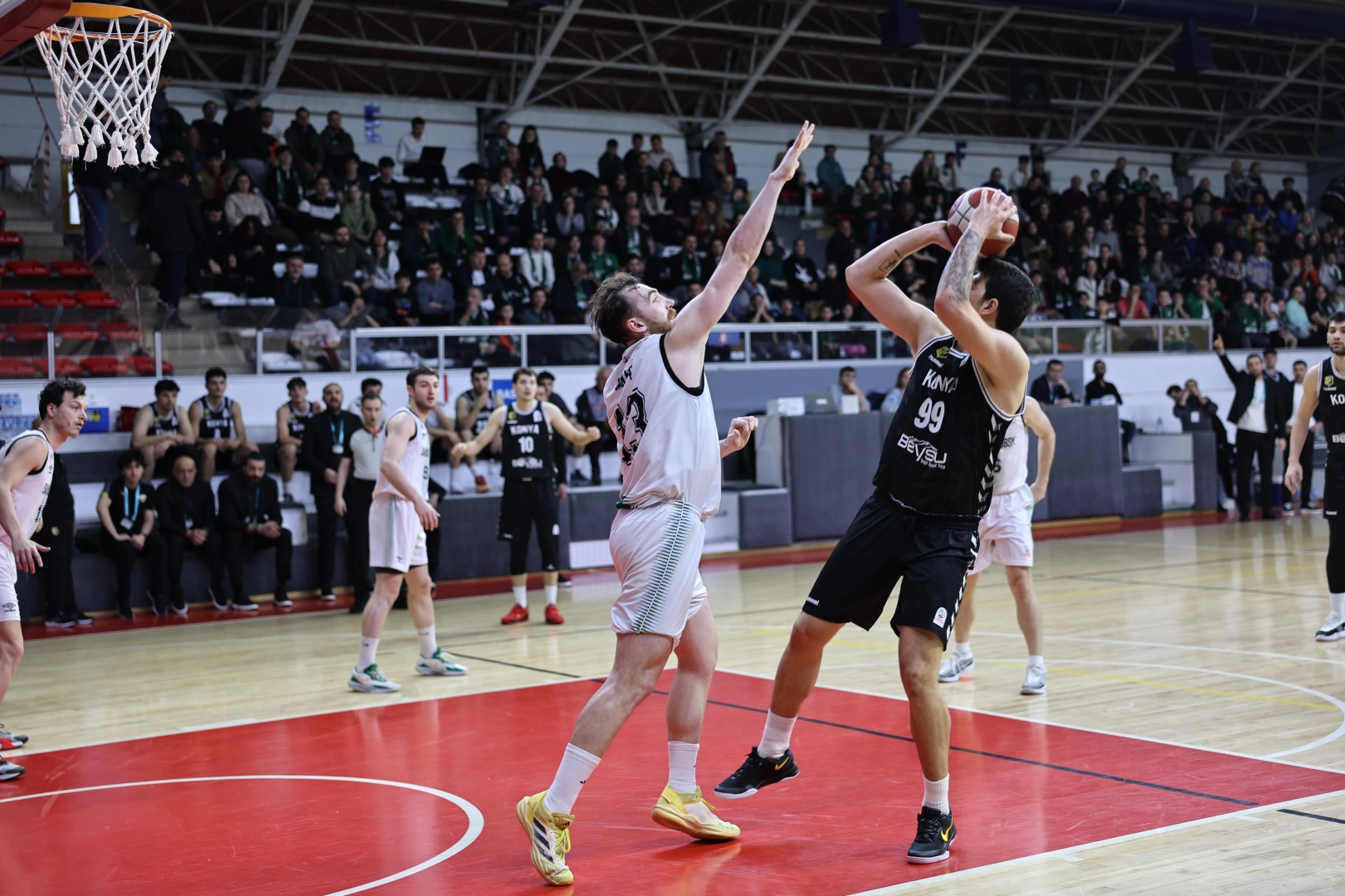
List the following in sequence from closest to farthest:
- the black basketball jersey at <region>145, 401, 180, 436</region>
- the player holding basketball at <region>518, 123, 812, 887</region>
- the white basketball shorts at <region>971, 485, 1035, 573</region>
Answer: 1. the player holding basketball at <region>518, 123, 812, 887</region>
2. the white basketball shorts at <region>971, 485, 1035, 573</region>
3. the black basketball jersey at <region>145, 401, 180, 436</region>

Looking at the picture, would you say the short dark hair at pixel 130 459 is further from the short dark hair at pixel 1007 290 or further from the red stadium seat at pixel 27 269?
the short dark hair at pixel 1007 290

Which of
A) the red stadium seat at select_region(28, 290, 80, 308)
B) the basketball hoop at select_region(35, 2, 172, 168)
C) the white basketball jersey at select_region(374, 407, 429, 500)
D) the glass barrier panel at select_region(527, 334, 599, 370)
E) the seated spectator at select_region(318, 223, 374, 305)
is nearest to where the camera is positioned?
the basketball hoop at select_region(35, 2, 172, 168)

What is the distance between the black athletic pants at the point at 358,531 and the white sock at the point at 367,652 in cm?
423

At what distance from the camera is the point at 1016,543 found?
25.2 ft

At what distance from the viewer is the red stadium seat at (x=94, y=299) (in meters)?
14.4

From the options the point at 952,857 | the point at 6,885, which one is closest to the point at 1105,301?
the point at 952,857

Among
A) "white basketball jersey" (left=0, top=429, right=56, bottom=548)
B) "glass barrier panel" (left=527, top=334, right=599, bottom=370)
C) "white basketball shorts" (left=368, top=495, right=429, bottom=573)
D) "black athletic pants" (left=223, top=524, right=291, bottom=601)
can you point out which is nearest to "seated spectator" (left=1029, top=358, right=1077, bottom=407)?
"glass barrier panel" (left=527, top=334, right=599, bottom=370)

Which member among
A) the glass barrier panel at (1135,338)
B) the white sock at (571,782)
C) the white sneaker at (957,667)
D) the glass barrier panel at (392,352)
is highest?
the glass barrier panel at (1135,338)

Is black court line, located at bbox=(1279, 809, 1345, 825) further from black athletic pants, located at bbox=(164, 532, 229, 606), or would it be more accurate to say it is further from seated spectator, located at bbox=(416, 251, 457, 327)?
seated spectator, located at bbox=(416, 251, 457, 327)

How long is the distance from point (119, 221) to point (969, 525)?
50.2 ft

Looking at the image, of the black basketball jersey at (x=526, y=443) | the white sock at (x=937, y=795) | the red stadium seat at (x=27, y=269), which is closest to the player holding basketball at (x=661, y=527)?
the white sock at (x=937, y=795)

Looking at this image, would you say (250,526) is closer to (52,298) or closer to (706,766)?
(52,298)

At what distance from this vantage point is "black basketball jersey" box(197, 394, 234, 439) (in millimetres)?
13438

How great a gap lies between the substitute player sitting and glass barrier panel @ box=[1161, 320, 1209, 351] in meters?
13.8
